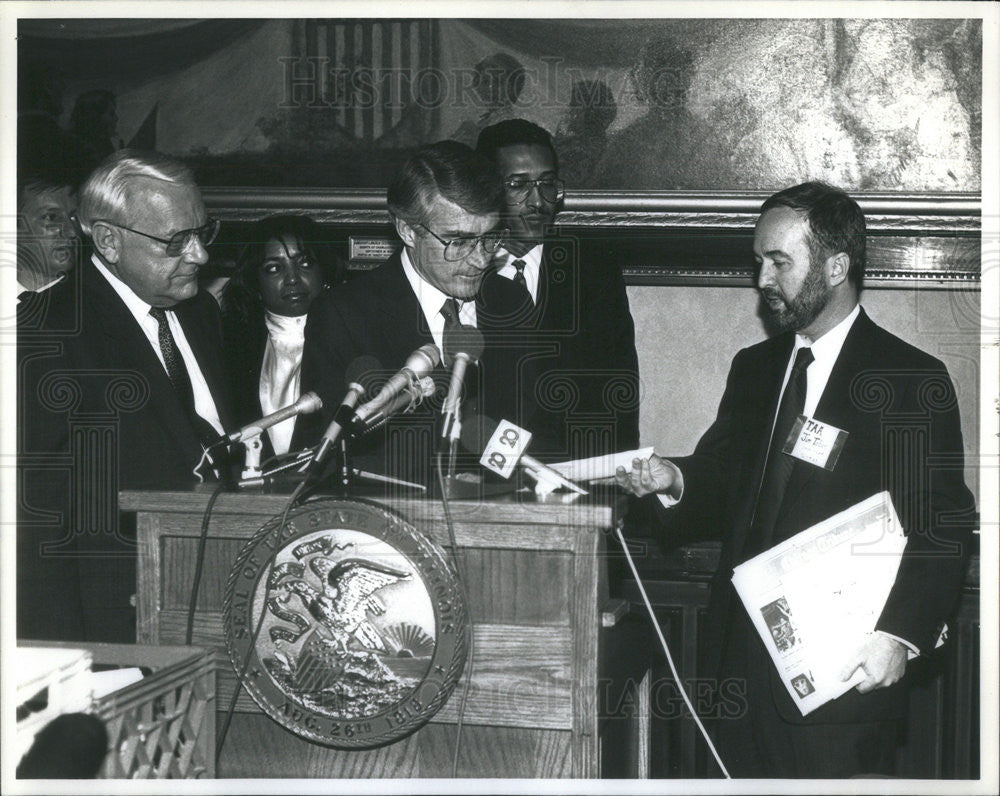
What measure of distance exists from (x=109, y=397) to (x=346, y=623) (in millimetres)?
1052

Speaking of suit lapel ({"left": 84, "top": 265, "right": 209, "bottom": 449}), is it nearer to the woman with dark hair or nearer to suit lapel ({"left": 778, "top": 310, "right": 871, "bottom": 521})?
the woman with dark hair

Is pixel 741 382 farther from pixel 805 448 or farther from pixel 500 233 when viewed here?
pixel 500 233

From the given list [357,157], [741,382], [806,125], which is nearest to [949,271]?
[806,125]

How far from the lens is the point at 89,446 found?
9.96 ft

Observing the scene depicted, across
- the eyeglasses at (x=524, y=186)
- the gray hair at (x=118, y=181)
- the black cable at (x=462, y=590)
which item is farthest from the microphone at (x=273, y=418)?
the eyeglasses at (x=524, y=186)

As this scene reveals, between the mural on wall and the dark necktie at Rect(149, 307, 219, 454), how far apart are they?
0.93 m

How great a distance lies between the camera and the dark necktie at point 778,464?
116 inches

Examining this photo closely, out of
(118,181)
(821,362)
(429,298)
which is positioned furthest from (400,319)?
(821,362)

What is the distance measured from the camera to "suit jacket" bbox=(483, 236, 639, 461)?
322cm

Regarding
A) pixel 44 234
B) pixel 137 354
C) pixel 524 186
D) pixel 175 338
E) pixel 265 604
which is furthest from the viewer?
pixel 524 186

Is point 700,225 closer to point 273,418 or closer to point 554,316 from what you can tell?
point 554,316

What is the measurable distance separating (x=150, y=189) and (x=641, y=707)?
6.29 ft

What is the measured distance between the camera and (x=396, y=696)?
7.77 feet

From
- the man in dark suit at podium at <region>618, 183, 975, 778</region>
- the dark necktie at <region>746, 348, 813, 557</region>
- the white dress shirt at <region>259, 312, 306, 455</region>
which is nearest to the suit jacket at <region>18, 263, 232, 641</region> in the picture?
the white dress shirt at <region>259, 312, 306, 455</region>
